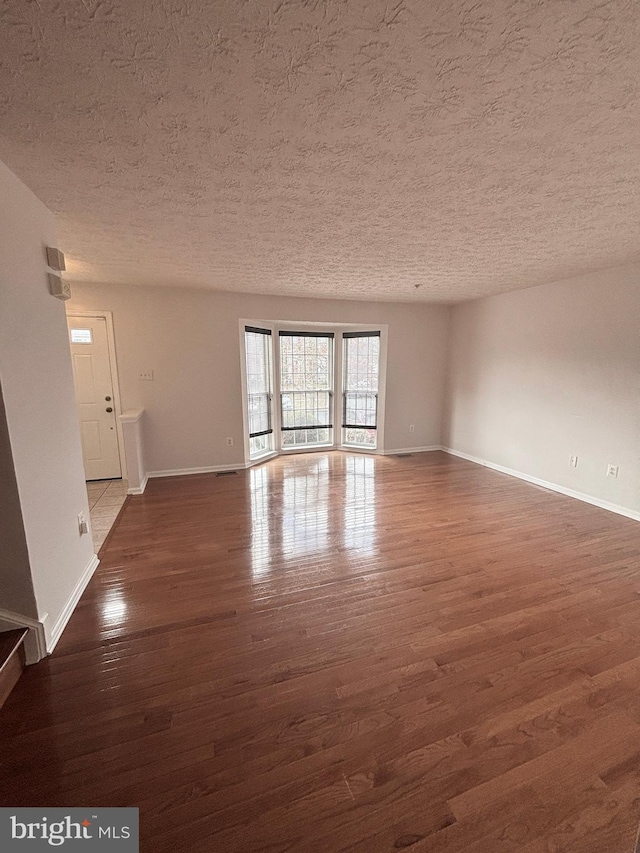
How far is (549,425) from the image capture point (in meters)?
3.94

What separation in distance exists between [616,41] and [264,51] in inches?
40.3

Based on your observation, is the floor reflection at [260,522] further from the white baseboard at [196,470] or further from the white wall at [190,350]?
the white wall at [190,350]

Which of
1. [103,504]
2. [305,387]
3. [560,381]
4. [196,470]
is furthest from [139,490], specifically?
[560,381]

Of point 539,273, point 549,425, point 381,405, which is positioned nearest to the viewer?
point 539,273

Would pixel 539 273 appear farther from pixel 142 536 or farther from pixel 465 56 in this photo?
pixel 142 536

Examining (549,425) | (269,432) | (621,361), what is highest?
(621,361)

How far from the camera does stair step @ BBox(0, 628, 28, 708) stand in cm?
144

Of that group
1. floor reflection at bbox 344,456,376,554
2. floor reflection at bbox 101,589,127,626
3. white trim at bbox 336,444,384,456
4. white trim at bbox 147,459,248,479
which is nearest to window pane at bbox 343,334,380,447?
white trim at bbox 336,444,384,456

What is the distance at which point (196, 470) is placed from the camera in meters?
4.60

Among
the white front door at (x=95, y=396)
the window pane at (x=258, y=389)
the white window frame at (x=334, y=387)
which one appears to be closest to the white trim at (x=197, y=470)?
the white window frame at (x=334, y=387)

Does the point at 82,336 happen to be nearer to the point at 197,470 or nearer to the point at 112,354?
the point at 112,354

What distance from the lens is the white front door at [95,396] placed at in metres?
4.01

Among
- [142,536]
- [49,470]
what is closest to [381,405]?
[142,536]

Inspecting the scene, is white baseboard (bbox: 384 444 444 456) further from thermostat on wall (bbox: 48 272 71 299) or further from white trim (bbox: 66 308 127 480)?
thermostat on wall (bbox: 48 272 71 299)
